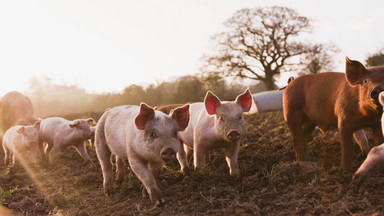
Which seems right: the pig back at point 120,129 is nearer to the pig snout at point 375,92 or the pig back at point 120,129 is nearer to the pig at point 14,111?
the pig snout at point 375,92

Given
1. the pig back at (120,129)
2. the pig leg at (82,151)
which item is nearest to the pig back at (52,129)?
the pig leg at (82,151)

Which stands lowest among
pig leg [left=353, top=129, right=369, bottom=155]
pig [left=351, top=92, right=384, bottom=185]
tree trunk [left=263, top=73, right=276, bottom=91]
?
tree trunk [left=263, top=73, right=276, bottom=91]

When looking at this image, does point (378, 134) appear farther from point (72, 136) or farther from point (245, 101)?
point (72, 136)

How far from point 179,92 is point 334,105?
1495 cm

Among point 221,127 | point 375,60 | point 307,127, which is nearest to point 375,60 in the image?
point 375,60

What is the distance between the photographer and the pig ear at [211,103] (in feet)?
15.2

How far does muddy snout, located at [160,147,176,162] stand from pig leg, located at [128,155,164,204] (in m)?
0.47

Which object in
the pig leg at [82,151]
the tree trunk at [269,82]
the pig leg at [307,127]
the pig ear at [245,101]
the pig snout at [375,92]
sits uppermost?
the pig snout at [375,92]

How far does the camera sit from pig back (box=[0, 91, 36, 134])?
12484 mm

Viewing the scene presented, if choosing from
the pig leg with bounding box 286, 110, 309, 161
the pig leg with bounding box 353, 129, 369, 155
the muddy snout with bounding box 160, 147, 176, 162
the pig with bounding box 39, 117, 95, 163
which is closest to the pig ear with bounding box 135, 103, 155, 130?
the muddy snout with bounding box 160, 147, 176, 162

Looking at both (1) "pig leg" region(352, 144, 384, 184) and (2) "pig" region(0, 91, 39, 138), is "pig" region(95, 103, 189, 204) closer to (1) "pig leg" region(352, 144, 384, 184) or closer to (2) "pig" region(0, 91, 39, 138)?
(1) "pig leg" region(352, 144, 384, 184)

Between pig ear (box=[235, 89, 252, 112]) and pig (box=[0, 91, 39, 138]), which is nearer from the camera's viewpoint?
pig ear (box=[235, 89, 252, 112])

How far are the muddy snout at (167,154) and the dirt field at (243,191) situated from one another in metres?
0.56

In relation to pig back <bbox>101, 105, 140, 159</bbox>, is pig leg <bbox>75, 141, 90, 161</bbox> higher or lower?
lower
